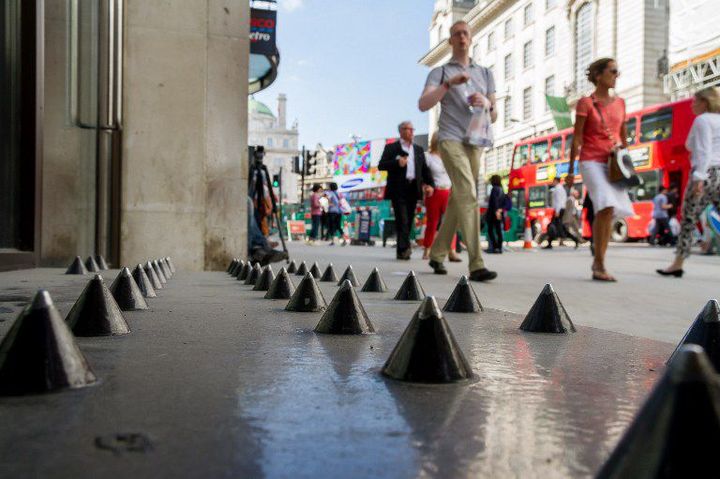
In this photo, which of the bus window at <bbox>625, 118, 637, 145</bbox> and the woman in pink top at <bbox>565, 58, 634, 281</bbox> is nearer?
the woman in pink top at <bbox>565, 58, 634, 281</bbox>

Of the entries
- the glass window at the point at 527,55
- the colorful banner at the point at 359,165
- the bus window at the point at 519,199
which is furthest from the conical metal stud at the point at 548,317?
the glass window at the point at 527,55

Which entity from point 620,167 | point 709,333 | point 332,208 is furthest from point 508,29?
point 709,333

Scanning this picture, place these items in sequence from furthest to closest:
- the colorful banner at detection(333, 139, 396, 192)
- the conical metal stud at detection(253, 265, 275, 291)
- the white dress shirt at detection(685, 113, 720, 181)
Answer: the colorful banner at detection(333, 139, 396, 192)
the white dress shirt at detection(685, 113, 720, 181)
the conical metal stud at detection(253, 265, 275, 291)

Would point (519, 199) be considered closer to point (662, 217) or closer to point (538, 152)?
point (538, 152)

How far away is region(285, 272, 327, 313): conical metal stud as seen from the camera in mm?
3182

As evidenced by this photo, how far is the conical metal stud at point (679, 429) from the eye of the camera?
72cm

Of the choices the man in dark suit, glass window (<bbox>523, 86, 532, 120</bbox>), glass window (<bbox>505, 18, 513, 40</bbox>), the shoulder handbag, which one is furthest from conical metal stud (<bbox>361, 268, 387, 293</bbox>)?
glass window (<bbox>505, 18, 513, 40</bbox>)

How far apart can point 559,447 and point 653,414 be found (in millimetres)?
394

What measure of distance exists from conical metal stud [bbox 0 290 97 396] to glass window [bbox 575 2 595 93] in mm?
43176

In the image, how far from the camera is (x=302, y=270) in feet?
19.9

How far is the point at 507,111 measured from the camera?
177ft

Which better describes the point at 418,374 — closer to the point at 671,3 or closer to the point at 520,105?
the point at 671,3

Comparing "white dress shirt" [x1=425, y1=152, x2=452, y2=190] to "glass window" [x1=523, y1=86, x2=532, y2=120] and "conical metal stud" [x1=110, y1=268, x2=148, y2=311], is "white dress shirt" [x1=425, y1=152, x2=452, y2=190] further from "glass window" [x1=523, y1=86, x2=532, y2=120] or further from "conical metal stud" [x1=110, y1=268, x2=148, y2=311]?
"glass window" [x1=523, y1=86, x2=532, y2=120]

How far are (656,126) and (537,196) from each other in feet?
18.9
